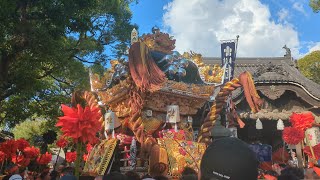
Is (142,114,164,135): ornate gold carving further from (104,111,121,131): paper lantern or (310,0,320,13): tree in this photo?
(310,0,320,13): tree

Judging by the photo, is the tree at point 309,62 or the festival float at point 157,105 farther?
the tree at point 309,62

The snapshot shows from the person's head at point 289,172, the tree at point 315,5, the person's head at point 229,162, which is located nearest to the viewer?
the person's head at point 229,162

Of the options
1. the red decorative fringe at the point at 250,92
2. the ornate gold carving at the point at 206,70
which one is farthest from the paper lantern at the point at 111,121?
the red decorative fringe at the point at 250,92

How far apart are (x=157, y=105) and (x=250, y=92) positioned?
276 cm

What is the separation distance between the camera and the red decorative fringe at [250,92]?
9336 millimetres

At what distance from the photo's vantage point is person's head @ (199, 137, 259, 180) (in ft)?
5.10

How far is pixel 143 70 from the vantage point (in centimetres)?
845

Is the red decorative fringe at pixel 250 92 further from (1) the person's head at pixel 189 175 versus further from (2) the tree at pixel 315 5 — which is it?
(2) the tree at pixel 315 5

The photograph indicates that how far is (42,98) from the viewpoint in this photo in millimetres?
13992

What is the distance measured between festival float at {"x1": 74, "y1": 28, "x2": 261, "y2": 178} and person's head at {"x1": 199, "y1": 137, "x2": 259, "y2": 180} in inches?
240

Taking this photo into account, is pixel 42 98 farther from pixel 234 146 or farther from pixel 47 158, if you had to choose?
pixel 234 146

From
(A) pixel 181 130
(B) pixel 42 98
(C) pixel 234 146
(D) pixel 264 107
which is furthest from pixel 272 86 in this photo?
(C) pixel 234 146

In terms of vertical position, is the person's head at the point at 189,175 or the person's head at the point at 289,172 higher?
the person's head at the point at 289,172

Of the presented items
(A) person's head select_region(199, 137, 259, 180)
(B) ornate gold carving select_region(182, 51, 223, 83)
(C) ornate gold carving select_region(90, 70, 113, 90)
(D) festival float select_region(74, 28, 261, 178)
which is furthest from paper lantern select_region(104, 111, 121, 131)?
(A) person's head select_region(199, 137, 259, 180)
